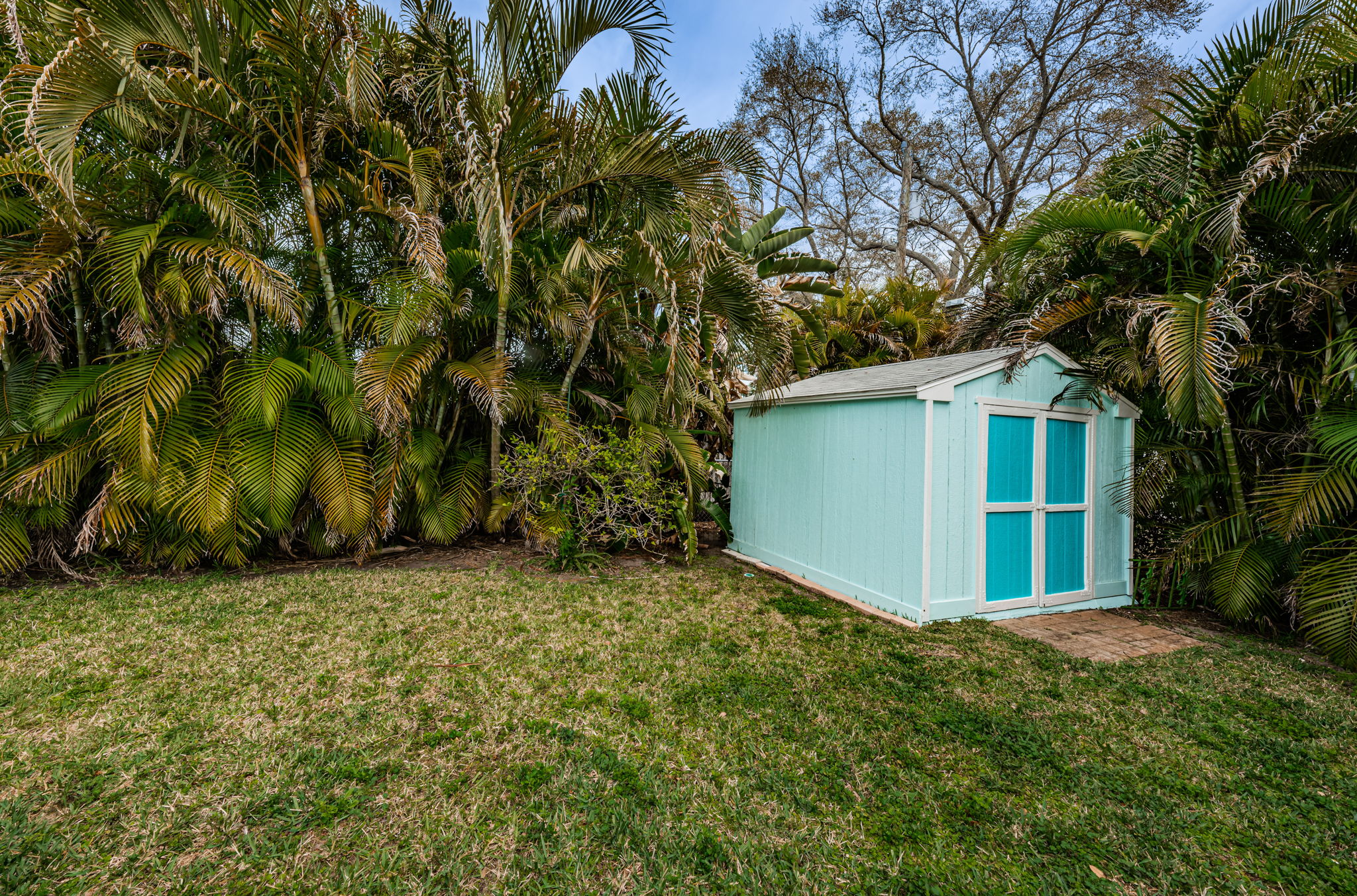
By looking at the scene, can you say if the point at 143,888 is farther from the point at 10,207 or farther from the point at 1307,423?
the point at 1307,423

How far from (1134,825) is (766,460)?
15.0 ft

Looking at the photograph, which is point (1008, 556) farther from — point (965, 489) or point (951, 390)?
point (951, 390)

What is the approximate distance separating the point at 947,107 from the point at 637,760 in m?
17.2

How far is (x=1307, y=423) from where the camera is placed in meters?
4.23

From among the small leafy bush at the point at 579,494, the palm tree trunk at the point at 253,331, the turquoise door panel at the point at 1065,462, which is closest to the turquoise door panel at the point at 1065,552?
the turquoise door panel at the point at 1065,462

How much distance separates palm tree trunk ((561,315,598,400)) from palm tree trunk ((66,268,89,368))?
12.8 feet

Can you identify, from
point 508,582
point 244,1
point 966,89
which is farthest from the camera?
point 966,89

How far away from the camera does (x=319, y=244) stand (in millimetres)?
5184

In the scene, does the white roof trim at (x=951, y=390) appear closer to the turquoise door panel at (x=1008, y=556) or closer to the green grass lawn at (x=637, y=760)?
the turquoise door panel at (x=1008, y=556)

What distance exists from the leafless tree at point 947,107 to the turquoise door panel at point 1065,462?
6.73 meters

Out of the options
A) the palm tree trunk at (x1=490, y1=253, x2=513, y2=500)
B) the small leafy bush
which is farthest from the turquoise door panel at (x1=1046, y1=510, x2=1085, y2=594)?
the palm tree trunk at (x1=490, y1=253, x2=513, y2=500)

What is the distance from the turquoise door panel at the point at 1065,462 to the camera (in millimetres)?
5059

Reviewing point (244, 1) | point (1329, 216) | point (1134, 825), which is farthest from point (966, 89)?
point (1134, 825)

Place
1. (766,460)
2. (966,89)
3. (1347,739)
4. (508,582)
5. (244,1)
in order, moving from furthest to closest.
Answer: (966,89) → (766,460) → (508,582) → (244,1) → (1347,739)
